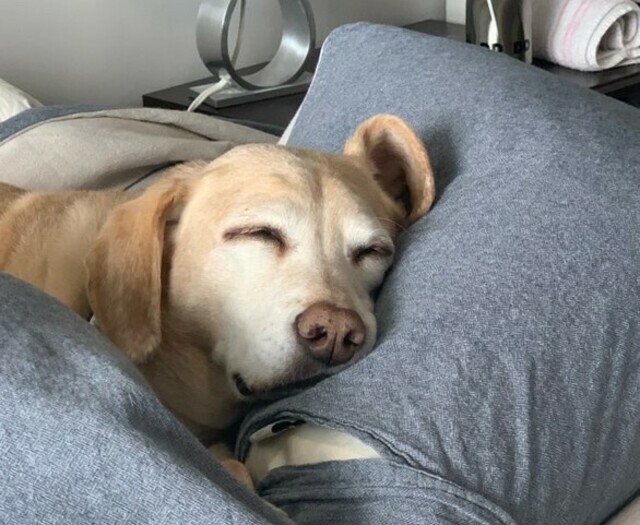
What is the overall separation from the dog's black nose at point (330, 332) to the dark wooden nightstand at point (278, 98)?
97 centimetres

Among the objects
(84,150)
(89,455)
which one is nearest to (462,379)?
(89,455)

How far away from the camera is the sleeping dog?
994mm

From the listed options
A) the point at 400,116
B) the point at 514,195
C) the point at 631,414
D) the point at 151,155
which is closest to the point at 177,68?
the point at 151,155

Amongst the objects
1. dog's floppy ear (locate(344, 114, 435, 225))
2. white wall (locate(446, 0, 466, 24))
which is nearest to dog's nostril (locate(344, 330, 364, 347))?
dog's floppy ear (locate(344, 114, 435, 225))

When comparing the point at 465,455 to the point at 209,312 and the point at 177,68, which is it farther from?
the point at 177,68

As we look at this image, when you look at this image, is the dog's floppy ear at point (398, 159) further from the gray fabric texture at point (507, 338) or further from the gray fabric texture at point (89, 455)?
the gray fabric texture at point (89, 455)

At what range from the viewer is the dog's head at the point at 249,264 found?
3.26 ft

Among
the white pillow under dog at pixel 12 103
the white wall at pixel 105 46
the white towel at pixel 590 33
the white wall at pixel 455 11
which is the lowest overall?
the white wall at pixel 455 11

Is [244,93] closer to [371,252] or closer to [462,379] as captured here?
[371,252]

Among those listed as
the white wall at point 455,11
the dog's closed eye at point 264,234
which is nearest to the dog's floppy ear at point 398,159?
the dog's closed eye at point 264,234

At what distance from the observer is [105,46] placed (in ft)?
7.28

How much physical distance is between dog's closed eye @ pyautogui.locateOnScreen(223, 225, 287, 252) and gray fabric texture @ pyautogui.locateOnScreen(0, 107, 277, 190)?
48cm

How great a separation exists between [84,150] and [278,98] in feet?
2.60

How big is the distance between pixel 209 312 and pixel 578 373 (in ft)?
1.29
